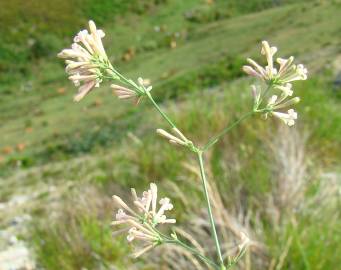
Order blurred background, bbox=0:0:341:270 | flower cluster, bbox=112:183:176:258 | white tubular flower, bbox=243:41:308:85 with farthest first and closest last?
blurred background, bbox=0:0:341:270 → white tubular flower, bbox=243:41:308:85 → flower cluster, bbox=112:183:176:258

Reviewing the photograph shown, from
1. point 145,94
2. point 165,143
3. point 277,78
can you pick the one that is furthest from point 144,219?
point 165,143

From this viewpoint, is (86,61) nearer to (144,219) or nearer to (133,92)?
(133,92)

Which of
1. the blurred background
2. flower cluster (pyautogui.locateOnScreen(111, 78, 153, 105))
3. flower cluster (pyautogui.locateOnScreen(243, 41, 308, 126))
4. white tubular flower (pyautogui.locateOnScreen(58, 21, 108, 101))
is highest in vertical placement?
white tubular flower (pyautogui.locateOnScreen(58, 21, 108, 101))

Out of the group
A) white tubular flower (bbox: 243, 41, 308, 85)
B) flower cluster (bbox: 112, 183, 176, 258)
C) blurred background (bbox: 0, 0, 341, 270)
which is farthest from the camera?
blurred background (bbox: 0, 0, 341, 270)

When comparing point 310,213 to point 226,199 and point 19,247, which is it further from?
point 19,247

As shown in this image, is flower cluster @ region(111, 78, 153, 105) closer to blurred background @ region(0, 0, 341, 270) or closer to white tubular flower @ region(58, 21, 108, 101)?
white tubular flower @ region(58, 21, 108, 101)

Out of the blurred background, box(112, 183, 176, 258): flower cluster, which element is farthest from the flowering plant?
the blurred background
